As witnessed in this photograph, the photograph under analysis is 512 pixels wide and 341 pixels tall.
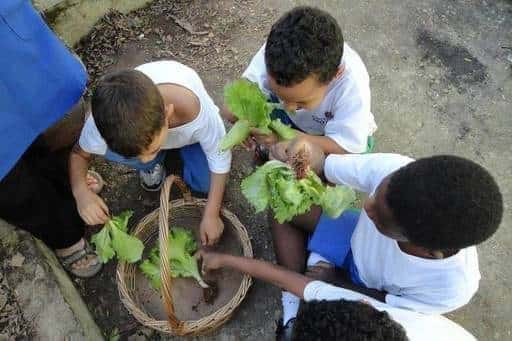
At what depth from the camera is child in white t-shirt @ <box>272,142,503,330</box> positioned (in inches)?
69.2

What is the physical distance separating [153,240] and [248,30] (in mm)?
1973

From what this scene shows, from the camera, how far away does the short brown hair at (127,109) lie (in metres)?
2.20

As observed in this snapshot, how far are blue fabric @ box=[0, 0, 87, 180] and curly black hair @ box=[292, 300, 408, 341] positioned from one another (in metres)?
1.64

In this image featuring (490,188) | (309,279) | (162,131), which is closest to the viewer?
(490,188)

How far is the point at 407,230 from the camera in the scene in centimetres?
190

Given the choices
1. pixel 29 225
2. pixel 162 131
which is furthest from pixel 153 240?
pixel 162 131

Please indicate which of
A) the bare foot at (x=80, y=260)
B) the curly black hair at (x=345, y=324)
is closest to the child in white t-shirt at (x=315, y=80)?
the curly black hair at (x=345, y=324)

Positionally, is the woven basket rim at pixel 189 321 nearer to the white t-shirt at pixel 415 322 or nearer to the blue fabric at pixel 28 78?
the white t-shirt at pixel 415 322

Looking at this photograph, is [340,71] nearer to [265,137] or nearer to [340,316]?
[265,137]

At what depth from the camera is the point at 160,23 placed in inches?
165

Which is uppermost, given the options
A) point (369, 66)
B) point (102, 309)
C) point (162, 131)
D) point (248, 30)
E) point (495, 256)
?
point (162, 131)

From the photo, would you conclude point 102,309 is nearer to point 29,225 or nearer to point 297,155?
point 29,225

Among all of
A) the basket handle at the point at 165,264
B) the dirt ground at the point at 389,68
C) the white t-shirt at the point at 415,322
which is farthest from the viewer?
the dirt ground at the point at 389,68

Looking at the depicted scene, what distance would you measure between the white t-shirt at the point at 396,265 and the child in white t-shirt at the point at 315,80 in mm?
177
